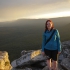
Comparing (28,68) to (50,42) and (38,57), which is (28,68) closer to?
(38,57)

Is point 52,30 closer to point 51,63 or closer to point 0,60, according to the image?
point 51,63

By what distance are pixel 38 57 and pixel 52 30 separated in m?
6.19

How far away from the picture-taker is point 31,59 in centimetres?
1294

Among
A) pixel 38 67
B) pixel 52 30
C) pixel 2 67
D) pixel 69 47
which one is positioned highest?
pixel 52 30

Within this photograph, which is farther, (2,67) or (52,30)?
(52,30)

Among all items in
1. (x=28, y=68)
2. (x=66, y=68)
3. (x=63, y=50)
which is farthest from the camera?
(x=63, y=50)

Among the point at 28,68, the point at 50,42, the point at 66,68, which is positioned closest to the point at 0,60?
the point at 50,42

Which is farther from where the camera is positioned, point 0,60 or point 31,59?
point 31,59

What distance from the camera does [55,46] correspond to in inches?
287

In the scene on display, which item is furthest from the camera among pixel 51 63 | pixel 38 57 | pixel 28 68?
pixel 38 57

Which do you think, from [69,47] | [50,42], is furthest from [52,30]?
[69,47]

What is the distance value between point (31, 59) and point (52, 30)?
609cm

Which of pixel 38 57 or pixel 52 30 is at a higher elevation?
pixel 52 30

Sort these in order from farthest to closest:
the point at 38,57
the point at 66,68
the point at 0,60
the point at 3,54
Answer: the point at 38,57 < the point at 66,68 < the point at 3,54 < the point at 0,60
